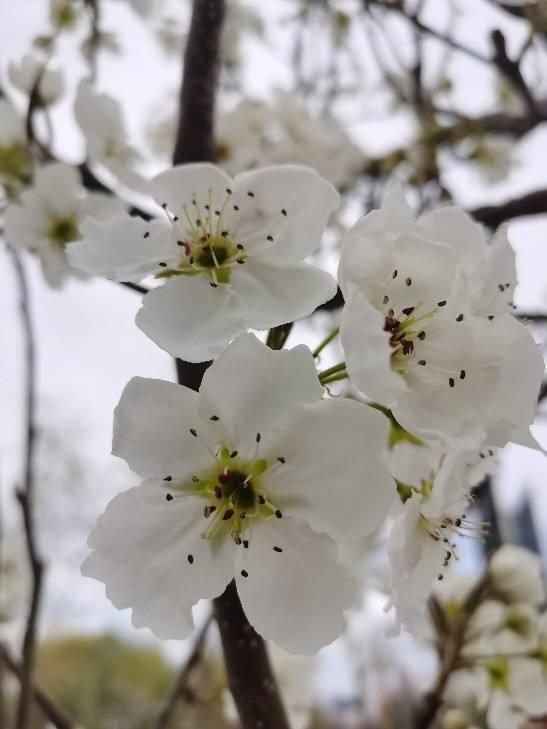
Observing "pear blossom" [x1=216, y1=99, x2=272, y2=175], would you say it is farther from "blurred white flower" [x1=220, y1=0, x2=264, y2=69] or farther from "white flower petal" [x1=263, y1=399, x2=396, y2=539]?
"white flower petal" [x1=263, y1=399, x2=396, y2=539]

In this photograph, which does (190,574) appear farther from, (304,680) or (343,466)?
(304,680)

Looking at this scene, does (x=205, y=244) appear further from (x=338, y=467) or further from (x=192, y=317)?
(x=338, y=467)

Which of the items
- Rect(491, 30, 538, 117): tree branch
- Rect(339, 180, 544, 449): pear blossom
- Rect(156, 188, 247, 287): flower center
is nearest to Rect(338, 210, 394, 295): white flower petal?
Rect(339, 180, 544, 449): pear blossom

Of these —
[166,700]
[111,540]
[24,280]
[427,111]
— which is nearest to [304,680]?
[166,700]

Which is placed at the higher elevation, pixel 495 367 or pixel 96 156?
pixel 495 367

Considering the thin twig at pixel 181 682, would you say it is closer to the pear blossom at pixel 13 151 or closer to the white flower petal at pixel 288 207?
the white flower petal at pixel 288 207

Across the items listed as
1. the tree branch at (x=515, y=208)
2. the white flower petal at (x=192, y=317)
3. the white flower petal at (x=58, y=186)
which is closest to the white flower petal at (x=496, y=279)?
the white flower petal at (x=192, y=317)
